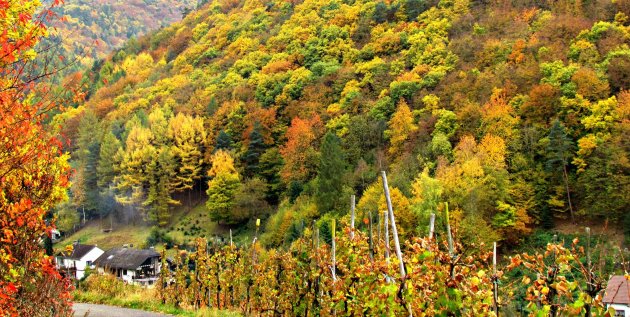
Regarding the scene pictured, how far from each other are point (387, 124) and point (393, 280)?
38038mm

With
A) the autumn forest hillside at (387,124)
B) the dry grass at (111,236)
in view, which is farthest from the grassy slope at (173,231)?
the autumn forest hillside at (387,124)

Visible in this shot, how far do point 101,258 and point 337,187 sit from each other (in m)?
19.4

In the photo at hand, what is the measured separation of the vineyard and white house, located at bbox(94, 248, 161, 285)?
A: 22.7 metres

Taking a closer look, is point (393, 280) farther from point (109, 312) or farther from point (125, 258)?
point (125, 258)

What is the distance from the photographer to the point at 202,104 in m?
61.0

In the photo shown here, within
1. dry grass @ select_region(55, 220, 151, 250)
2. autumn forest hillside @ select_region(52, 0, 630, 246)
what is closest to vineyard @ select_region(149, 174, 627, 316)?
autumn forest hillside @ select_region(52, 0, 630, 246)

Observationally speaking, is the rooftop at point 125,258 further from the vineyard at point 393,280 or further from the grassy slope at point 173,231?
the vineyard at point 393,280

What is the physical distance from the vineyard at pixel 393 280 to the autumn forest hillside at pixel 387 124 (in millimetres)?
3985

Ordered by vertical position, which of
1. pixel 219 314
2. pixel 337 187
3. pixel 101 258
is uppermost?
pixel 219 314

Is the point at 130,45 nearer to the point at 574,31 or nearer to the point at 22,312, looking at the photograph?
the point at 574,31

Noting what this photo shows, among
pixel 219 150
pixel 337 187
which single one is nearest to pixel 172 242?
pixel 219 150

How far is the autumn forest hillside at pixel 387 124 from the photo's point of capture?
29.5 meters

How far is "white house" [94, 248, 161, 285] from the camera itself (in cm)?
3881

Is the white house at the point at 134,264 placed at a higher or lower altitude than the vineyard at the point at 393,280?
A: lower
